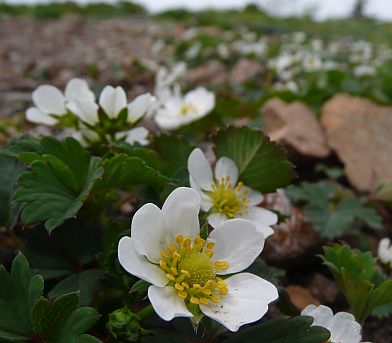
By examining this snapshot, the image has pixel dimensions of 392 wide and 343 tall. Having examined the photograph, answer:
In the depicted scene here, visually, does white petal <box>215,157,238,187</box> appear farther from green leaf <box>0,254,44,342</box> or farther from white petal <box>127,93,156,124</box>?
green leaf <box>0,254,44,342</box>

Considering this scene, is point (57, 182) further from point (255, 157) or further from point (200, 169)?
point (255, 157)

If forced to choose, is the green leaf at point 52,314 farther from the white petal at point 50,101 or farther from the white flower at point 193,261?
the white petal at point 50,101

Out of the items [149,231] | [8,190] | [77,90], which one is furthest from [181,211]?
[77,90]

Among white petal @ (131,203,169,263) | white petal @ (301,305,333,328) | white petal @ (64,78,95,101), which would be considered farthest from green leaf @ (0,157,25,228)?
white petal @ (301,305,333,328)

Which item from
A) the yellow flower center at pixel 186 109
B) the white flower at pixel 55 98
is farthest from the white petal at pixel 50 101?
the yellow flower center at pixel 186 109

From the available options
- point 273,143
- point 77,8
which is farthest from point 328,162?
point 77,8
